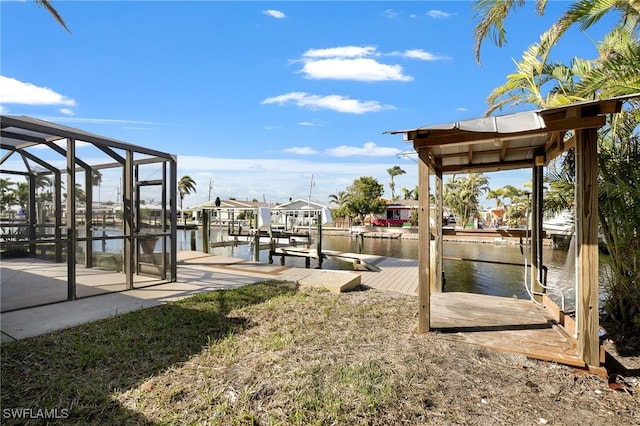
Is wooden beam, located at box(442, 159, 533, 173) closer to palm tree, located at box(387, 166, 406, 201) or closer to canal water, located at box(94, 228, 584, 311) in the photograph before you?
canal water, located at box(94, 228, 584, 311)

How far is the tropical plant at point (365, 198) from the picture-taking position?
35.7 metres

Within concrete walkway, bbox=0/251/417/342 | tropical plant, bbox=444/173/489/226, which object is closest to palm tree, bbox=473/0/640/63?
concrete walkway, bbox=0/251/417/342

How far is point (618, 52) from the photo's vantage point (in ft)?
14.1

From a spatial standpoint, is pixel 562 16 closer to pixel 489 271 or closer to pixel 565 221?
pixel 565 221

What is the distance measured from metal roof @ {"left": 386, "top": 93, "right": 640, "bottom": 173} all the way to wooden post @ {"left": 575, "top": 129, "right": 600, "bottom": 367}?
20 cm

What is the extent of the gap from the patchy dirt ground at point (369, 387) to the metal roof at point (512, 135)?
7.45 feet

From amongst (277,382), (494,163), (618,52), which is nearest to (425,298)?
(277,382)

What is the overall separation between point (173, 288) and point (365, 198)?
30443 millimetres

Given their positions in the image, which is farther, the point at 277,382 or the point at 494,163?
the point at 494,163

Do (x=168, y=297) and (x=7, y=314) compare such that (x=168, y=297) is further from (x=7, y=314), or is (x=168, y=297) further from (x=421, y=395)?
(x=421, y=395)

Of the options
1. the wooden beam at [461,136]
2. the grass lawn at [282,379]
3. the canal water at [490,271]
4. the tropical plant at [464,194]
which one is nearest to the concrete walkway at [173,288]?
the grass lawn at [282,379]

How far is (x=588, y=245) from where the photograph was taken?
315 centimetres

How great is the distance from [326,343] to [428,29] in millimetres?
7126

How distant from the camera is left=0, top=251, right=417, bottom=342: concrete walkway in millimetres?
4402
